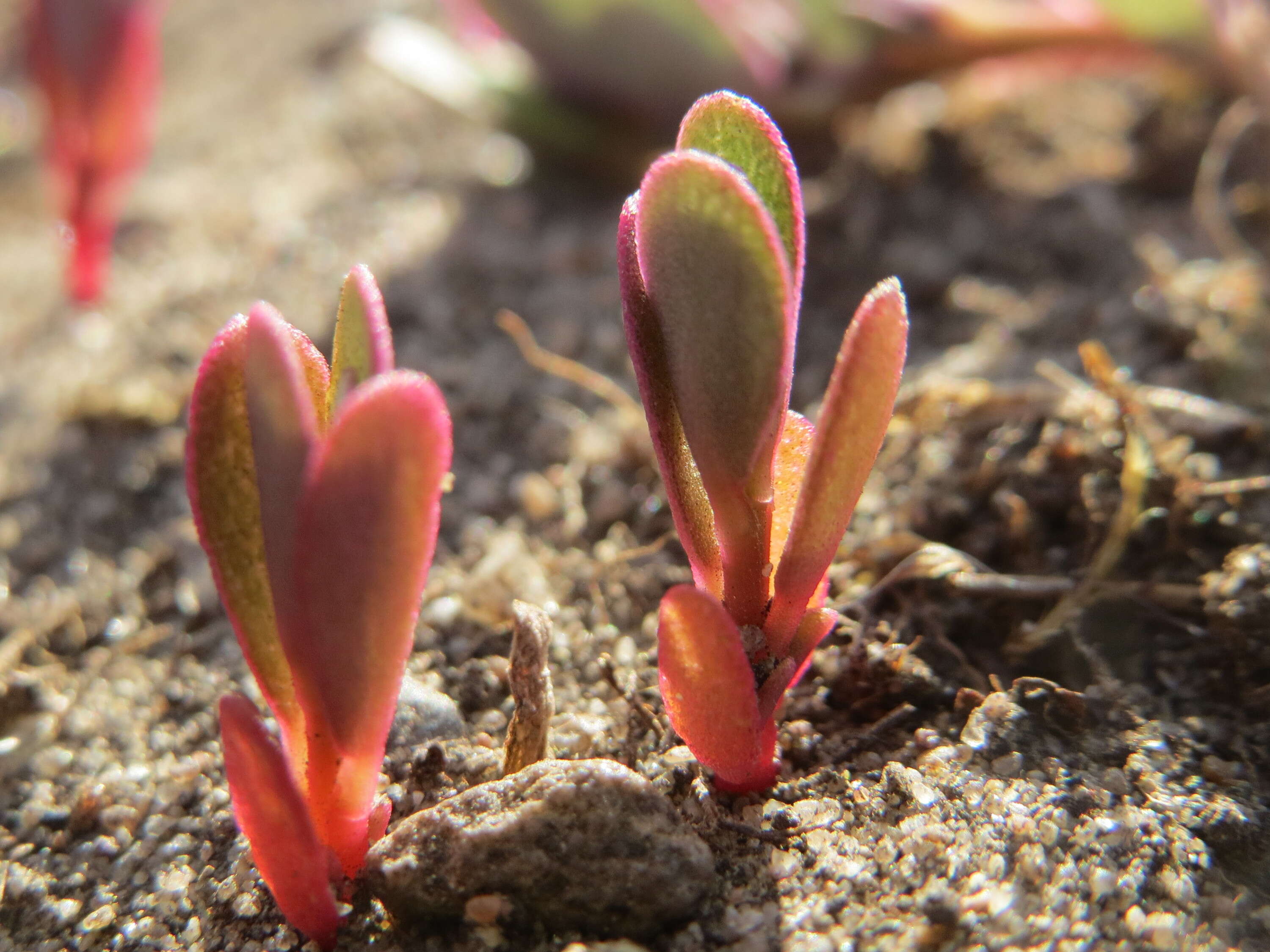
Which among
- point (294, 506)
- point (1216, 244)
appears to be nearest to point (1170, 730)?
point (294, 506)

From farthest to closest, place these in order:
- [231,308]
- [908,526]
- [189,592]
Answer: [231,308] < [189,592] < [908,526]

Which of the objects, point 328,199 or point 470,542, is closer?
point 470,542

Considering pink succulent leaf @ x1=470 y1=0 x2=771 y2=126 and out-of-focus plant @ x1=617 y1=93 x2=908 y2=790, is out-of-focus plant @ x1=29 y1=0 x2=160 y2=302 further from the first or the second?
out-of-focus plant @ x1=617 y1=93 x2=908 y2=790

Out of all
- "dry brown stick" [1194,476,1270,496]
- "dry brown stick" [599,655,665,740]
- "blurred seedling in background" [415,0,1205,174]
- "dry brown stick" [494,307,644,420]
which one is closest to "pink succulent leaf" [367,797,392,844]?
"dry brown stick" [599,655,665,740]

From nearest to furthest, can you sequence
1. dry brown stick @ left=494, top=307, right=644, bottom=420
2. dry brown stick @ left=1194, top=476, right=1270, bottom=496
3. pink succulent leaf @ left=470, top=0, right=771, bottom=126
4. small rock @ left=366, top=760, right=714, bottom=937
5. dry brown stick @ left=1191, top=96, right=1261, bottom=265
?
small rock @ left=366, top=760, right=714, bottom=937 → dry brown stick @ left=1194, top=476, right=1270, bottom=496 → dry brown stick @ left=494, top=307, right=644, bottom=420 → dry brown stick @ left=1191, top=96, right=1261, bottom=265 → pink succulent leaf @ left=470, top=0, right=771, bottom=126

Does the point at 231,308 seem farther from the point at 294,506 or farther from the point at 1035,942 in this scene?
the point at 1035,942

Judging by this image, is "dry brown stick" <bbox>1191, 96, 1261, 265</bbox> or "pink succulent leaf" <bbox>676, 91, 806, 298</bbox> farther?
"dry brown stick" <bbox>1191, 96, 1261, 265</bbox>

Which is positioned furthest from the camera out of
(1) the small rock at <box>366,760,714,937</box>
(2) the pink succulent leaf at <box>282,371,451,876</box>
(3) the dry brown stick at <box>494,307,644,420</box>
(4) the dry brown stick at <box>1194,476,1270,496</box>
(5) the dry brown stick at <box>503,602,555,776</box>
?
(3) the dry brown stick at <box>494,307,644,420</box>
